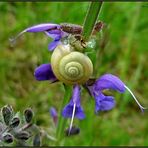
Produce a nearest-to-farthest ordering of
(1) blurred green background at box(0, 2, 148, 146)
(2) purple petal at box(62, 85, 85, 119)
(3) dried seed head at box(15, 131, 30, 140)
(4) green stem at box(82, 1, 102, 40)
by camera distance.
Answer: (4) green stem at box(82, 1, 102, 40)
(2) purple petal at box(62, 85, 85, 119)
(3) dried seed head at box(15, 131, 30, 140)
(1) blurred green background at box(0, 2, 148, 146)

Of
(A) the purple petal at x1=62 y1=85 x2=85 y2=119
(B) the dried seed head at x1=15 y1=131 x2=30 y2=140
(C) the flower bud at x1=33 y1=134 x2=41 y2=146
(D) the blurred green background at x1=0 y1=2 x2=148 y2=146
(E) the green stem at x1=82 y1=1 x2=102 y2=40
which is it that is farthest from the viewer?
(D) the blurred green background at x1=0 y1=2 x2=148 y2=146

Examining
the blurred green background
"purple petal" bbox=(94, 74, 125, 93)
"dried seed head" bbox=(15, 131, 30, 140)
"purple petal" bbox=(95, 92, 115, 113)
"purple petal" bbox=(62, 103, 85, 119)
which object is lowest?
the blurred green background

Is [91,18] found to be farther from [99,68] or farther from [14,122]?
[99,68]

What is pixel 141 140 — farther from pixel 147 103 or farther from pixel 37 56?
pixel 37 56

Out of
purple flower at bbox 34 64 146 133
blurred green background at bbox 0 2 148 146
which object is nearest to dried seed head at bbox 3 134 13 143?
purple flower at bbox 34 64 146 133

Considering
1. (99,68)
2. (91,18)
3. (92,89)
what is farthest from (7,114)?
(99,68)

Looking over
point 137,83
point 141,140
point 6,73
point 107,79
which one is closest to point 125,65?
point 137,83

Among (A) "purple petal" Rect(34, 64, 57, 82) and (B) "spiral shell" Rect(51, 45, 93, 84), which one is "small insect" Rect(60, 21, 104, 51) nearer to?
(B) "spiral shell" Rect(51, 45, 93, 84)

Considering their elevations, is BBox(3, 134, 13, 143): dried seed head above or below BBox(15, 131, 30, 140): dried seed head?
above
